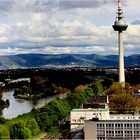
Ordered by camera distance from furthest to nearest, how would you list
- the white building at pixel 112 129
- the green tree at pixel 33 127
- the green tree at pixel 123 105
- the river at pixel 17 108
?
1. the river at pixel 17 108
2. the green tree at pixel 123 105
3. the green tree at pixel 33 127
4. the white building at pixel 112 129

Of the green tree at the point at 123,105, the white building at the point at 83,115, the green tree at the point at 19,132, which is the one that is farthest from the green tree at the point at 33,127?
the green tree at the point at 123,105

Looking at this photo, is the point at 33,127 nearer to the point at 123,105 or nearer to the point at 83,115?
the point at 83,115

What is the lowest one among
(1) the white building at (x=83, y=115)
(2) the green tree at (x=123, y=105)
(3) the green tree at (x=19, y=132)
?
(3) the green tree at (x=19, y=132)

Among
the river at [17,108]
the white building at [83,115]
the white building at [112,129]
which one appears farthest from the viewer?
the river at [17,108]

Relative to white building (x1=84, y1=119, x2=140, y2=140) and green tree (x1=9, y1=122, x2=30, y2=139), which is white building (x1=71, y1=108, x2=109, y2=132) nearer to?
green tree (x1=9, y1=122, x2=30, y2=139)

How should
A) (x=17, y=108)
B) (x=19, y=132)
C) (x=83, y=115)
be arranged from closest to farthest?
(x=19, y=132) < (x=83, y=115) < (x=17, y=108)

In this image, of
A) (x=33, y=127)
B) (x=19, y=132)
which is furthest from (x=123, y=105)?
(x=19, y=132)

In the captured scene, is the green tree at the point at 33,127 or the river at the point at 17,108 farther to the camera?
the river at the point at 17,108

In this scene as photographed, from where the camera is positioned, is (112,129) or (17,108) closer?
(112,129)

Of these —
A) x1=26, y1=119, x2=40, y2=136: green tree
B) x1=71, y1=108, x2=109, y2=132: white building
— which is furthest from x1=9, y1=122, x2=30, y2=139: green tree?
x1=71, y1=108, x2=109, y2=132: white building

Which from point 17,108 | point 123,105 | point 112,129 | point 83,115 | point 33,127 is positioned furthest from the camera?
point 17,108

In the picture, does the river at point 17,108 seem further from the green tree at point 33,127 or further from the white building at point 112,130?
the white building at point 112,130
